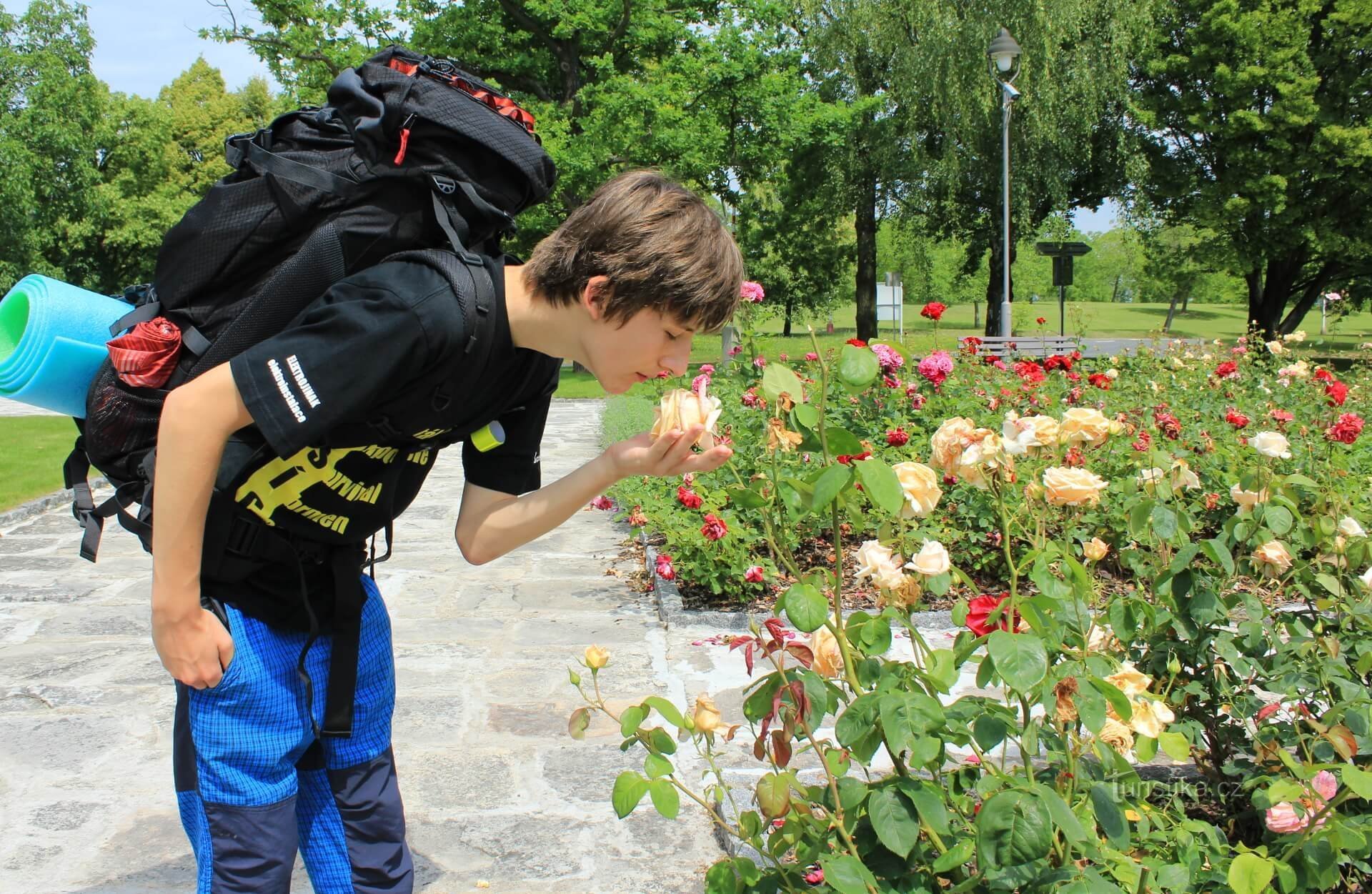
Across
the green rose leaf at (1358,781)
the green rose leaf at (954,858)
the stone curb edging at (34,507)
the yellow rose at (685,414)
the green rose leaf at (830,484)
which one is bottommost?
the stone curb edging at (34,507)

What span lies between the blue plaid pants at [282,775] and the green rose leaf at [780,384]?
0.83m

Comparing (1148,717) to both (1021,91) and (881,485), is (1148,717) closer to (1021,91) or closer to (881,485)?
(881,485)

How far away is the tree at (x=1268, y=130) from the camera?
81.2 feet

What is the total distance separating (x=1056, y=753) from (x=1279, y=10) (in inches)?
1150

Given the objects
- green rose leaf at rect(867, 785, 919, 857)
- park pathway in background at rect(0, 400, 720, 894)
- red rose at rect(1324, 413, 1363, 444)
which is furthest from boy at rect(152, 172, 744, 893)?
red rose at rect(1324, 413, 1363, 444)

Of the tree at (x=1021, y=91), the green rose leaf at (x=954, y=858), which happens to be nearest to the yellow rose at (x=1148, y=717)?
the green rose leaf at (x=954, y=858)

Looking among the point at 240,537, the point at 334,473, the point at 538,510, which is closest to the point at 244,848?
Answer: the point at 240,537

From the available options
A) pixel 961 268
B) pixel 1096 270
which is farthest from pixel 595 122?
pixel 1096 270

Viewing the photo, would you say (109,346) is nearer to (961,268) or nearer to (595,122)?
(595,122)

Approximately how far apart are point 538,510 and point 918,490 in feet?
2.09

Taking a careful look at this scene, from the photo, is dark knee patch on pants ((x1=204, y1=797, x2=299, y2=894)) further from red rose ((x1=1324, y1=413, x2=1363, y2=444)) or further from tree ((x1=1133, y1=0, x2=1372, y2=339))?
tree ((x1=1133, y1=0, x2=1372, y2=339))

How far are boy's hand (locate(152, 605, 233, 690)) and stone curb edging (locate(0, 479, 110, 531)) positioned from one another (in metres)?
5.82

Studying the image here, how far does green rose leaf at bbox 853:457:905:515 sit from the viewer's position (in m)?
1.26

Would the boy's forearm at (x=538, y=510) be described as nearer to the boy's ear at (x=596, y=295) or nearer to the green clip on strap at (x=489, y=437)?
the green clip on strap at (x=489, y=437)
